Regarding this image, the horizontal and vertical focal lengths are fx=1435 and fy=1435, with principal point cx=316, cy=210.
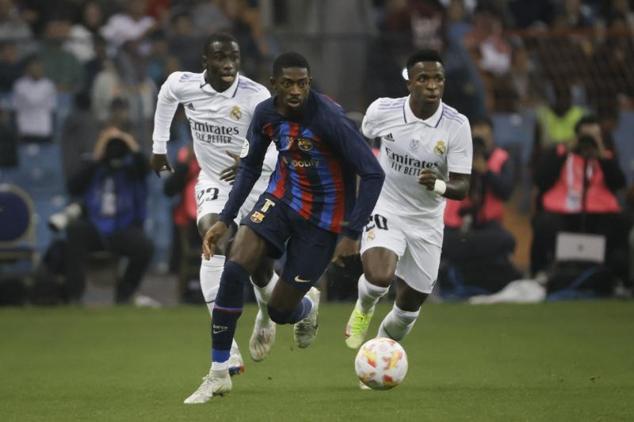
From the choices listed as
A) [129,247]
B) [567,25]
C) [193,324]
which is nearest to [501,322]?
[193,324]

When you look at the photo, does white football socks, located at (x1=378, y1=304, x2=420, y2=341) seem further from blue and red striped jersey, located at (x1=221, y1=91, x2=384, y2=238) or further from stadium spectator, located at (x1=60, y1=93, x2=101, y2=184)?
stadium spectator, located at (x1=60, y1=93, x2=101, y2=184)

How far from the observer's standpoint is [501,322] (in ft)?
52.2

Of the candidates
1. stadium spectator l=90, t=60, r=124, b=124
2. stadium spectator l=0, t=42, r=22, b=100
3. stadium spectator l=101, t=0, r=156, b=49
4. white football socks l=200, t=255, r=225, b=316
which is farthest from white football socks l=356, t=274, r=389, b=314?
stadium spectator l=101, t=0, r=156, b=49

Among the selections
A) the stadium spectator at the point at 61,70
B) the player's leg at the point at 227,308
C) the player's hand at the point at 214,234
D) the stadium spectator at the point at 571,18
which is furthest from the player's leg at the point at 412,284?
the stadium spectator at the point at 571,18

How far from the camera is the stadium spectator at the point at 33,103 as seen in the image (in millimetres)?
19766

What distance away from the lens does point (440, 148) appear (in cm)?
1131

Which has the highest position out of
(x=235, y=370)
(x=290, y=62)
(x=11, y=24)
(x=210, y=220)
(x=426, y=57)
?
(x=290, y=62)


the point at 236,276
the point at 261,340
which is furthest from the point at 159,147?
the point at 236,276

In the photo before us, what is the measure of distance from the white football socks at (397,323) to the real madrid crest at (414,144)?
1281mm

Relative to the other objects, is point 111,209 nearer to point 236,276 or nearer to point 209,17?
point 209,17

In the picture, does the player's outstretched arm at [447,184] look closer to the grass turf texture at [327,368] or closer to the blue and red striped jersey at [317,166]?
the blue and red striped jersey at [317,166]

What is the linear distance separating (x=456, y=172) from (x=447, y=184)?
25cm

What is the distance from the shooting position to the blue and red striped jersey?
984 centimetres

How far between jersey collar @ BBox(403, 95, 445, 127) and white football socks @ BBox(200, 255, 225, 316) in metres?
1.95
